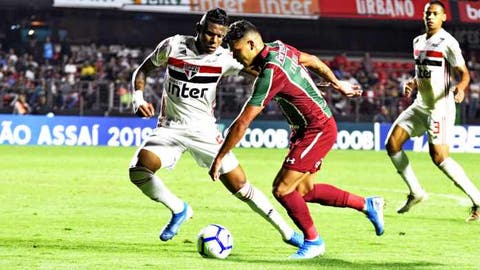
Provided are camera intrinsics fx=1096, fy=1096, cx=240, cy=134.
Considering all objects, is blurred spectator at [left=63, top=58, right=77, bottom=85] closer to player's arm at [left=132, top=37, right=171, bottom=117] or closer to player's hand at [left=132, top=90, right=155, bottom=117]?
player's arm at [left=132, top=37, right=171, bottom=117]

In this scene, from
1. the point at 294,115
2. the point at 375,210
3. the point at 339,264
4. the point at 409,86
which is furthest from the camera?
the point at 409,86

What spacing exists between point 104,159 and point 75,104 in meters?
8.72

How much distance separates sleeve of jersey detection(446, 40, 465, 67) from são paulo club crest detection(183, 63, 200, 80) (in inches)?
161

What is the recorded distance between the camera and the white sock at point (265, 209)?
31.3ft

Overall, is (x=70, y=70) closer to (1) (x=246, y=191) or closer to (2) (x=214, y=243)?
(1) (x=246, y=191)

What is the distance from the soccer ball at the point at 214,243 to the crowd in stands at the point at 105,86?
23807 mm

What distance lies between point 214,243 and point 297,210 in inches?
29.9

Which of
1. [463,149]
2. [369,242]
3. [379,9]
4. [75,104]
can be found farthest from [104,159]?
[379,9]

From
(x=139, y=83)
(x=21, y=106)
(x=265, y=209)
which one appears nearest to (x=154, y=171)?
(x=139, y=83)

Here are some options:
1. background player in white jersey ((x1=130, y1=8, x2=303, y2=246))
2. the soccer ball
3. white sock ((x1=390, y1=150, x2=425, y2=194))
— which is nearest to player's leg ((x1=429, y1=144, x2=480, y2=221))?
white sock ((x1=390, y1=150, x2=425, y2=194))

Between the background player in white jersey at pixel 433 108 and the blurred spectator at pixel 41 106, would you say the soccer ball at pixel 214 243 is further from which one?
the blurred spectator at pixel 41 106

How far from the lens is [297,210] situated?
30.5 ft

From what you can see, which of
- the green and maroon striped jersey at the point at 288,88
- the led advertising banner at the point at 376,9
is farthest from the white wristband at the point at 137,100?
the led advertising banner at the point at 376,9

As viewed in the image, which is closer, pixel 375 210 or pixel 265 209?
pixel 265 209
